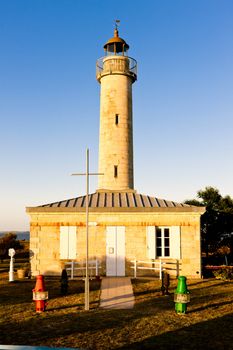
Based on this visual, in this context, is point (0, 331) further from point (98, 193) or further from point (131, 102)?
point (131, 102)

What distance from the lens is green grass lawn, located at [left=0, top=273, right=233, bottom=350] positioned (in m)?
9.73

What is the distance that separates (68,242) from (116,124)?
34.2 feet

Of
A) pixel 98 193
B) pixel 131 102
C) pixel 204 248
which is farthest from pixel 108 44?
pixel 204 248

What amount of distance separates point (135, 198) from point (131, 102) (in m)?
8.79

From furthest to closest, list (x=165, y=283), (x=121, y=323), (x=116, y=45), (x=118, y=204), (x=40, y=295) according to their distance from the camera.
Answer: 1. (x=116, y=45)
2. (x=118, y=204)
3. (x=165, y=283)
4. (x=40, y=295)
5. (x=121, y=323)

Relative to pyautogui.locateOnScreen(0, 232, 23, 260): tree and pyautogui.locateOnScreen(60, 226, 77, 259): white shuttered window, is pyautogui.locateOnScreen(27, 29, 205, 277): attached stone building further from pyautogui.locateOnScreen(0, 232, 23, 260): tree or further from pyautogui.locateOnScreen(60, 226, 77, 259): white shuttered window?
pyautogui.locateOnScreen(0, 232, 23, 260): tree

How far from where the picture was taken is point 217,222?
102 ft

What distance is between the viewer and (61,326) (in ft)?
36.7

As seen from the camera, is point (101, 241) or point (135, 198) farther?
point (135, 198)

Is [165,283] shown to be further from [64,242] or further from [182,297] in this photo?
[64,242]

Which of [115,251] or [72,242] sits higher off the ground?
[72,242]

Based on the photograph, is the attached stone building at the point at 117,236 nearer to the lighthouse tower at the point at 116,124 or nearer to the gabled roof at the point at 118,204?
the gabled roof at the point at 118,204

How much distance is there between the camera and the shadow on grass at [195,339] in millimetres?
9383

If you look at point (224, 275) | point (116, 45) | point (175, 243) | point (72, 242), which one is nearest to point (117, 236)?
point (72, 242)
